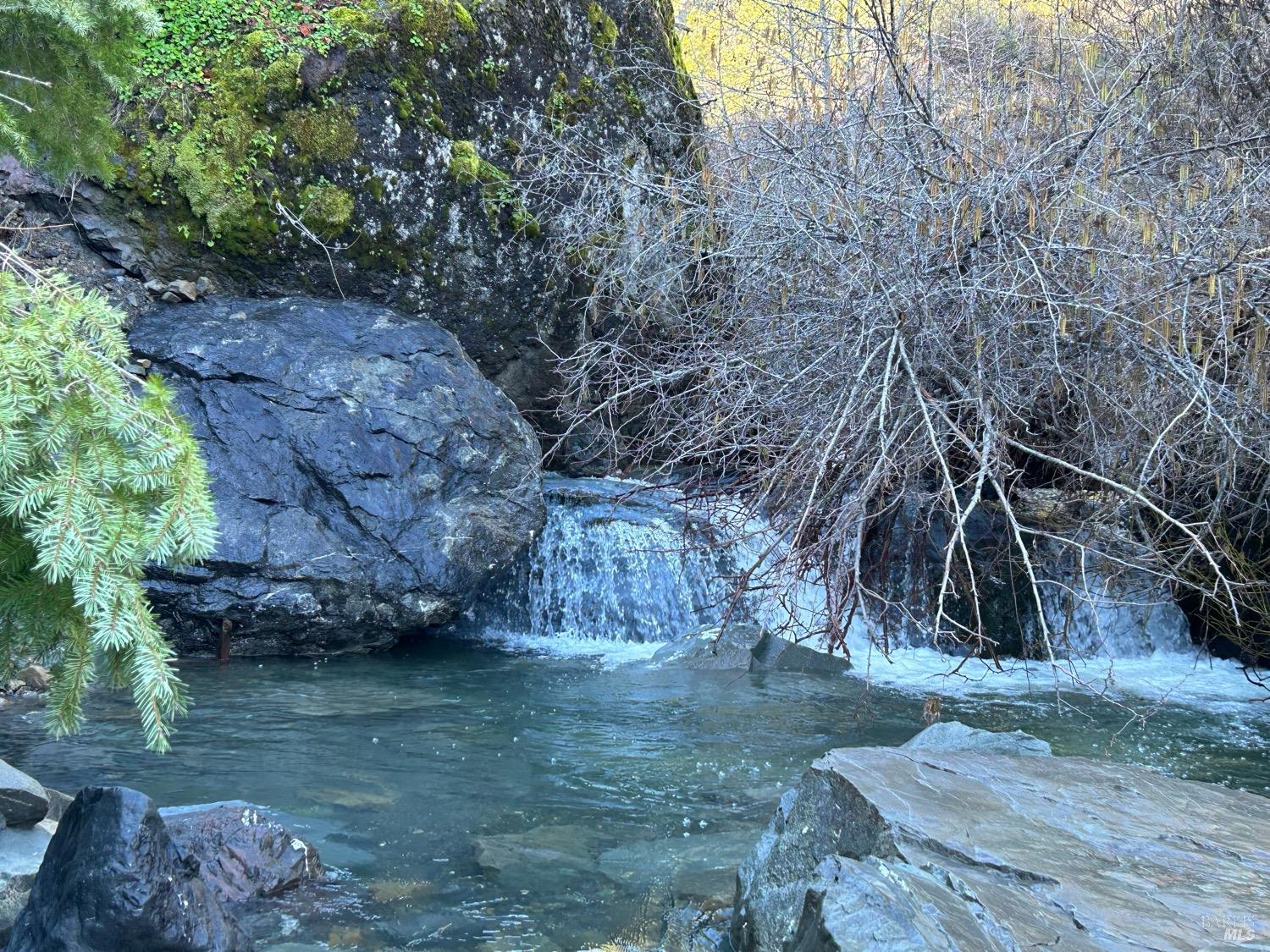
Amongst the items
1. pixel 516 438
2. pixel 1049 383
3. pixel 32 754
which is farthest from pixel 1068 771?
pixel 516 438

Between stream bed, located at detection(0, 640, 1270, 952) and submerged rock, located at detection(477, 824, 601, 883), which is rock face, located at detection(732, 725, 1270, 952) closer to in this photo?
stream bed, located at detection(0, 640, 1270, 952)

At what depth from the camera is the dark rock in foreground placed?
8.09 metres

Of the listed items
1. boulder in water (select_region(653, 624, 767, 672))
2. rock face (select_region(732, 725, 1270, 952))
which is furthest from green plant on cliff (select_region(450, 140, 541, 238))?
rock face (select_region(732, 725, 1270, 952))

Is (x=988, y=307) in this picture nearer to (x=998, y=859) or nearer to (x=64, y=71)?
(x=998, y=859)

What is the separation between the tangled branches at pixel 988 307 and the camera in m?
5.32

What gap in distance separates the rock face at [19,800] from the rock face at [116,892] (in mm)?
484

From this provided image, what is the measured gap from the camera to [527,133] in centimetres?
1010

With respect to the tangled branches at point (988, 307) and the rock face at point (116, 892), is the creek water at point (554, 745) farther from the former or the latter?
the tangled branches at point (988, 307)

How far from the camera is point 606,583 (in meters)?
9.20

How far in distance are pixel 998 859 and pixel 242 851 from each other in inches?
109

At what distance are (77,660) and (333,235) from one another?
23.2ft

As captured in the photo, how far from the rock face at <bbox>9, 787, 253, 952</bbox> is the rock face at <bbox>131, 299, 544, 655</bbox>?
4.33 metres

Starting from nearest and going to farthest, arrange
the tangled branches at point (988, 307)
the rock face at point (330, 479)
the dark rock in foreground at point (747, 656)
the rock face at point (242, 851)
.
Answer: the rock face at point (242, 851) < the tangled branches at point (988, 307) < the rock face at point (330, 479) < the dark rock in foreground at point (747, 656)

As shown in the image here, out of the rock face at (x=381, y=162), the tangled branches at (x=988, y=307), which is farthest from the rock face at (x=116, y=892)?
the rock face at (x=381, y=162)
